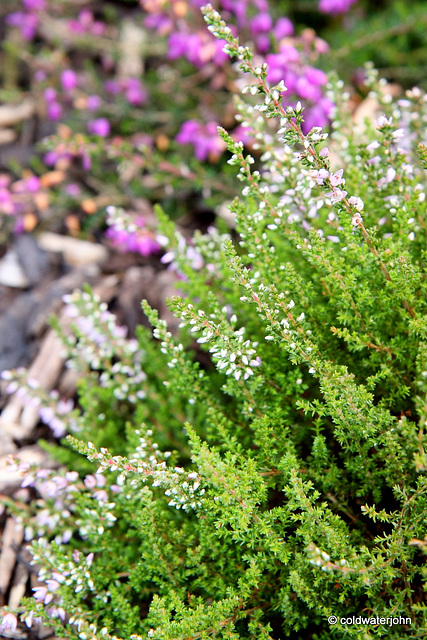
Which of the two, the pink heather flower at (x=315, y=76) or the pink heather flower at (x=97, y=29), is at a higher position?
the pink heather flower at (x=315, y=76)

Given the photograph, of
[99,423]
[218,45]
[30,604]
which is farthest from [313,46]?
[30,604]

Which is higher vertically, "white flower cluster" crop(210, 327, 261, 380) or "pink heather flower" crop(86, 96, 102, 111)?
"white flower cluster" crop(210, 327, 261, 380)

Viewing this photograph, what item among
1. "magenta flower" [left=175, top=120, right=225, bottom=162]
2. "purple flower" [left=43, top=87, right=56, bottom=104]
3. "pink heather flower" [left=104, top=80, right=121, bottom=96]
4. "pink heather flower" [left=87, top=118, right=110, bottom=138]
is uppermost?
"magenta flower" [left=175, top=120, right=225, bottom=162]

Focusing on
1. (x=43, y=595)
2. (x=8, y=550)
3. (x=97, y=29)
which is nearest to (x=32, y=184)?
(x=97, y=29)

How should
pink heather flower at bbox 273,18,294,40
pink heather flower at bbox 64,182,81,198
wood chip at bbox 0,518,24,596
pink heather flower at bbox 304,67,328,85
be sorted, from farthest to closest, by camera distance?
pink heather flower at bbox 64,182,81,198 < pink heather flower at bbox 273,18,294,40 < pink heather flower at bbox 304,67,328,85 < wood chip at bbox 0,518,24,596

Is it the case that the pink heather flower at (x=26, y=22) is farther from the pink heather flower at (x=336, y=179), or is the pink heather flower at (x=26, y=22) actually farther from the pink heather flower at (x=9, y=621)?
the pink heather flower at (x=9, y=621)

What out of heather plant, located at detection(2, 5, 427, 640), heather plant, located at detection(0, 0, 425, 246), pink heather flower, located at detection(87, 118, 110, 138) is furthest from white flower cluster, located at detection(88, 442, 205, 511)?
pink heather flower, located at detection(87, 118, 110, 138)

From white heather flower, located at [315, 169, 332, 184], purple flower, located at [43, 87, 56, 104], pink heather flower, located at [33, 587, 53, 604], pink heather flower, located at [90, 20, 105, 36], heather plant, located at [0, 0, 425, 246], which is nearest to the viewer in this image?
white heather flower, located at [315, 169, 332, 184]

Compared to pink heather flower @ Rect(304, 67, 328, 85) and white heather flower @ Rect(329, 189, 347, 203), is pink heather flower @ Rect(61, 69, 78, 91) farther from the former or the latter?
white heather flower @ Rect(329, 189, 347, 203)

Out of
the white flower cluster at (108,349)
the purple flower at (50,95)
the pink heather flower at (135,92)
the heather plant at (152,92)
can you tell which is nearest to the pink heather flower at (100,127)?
the heather plant at (152,92)

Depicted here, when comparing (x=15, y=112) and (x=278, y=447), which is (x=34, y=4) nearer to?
(x=15, y=112)
